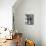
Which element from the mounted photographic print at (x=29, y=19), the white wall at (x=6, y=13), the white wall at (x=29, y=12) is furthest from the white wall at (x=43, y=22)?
the white wall at (x=6, y=13)

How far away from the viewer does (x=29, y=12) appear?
5160 millimetres

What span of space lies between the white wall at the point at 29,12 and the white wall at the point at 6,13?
116 cm

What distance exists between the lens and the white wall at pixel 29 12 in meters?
5.16

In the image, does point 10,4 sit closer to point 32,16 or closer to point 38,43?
point 32,16

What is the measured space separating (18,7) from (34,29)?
1.23m

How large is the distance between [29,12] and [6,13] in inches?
57.1

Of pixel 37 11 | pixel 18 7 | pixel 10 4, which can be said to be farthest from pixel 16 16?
pixel 10 4

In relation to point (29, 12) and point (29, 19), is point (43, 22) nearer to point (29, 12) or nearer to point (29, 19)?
point (29, 19)

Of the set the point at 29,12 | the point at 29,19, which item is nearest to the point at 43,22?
the point at 29,19

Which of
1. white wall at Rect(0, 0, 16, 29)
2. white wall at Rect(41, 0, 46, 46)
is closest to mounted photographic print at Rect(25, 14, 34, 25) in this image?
white wall at Rect(41, 0, 46, 46)

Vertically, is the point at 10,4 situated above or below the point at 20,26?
above

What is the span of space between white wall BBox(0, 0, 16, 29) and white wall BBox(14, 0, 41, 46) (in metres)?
1.16

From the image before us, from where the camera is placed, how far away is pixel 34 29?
5.20 m

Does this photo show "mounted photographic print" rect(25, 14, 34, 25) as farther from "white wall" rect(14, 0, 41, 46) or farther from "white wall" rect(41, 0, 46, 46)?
"white wall" rect(41, 0, 46, 46)
